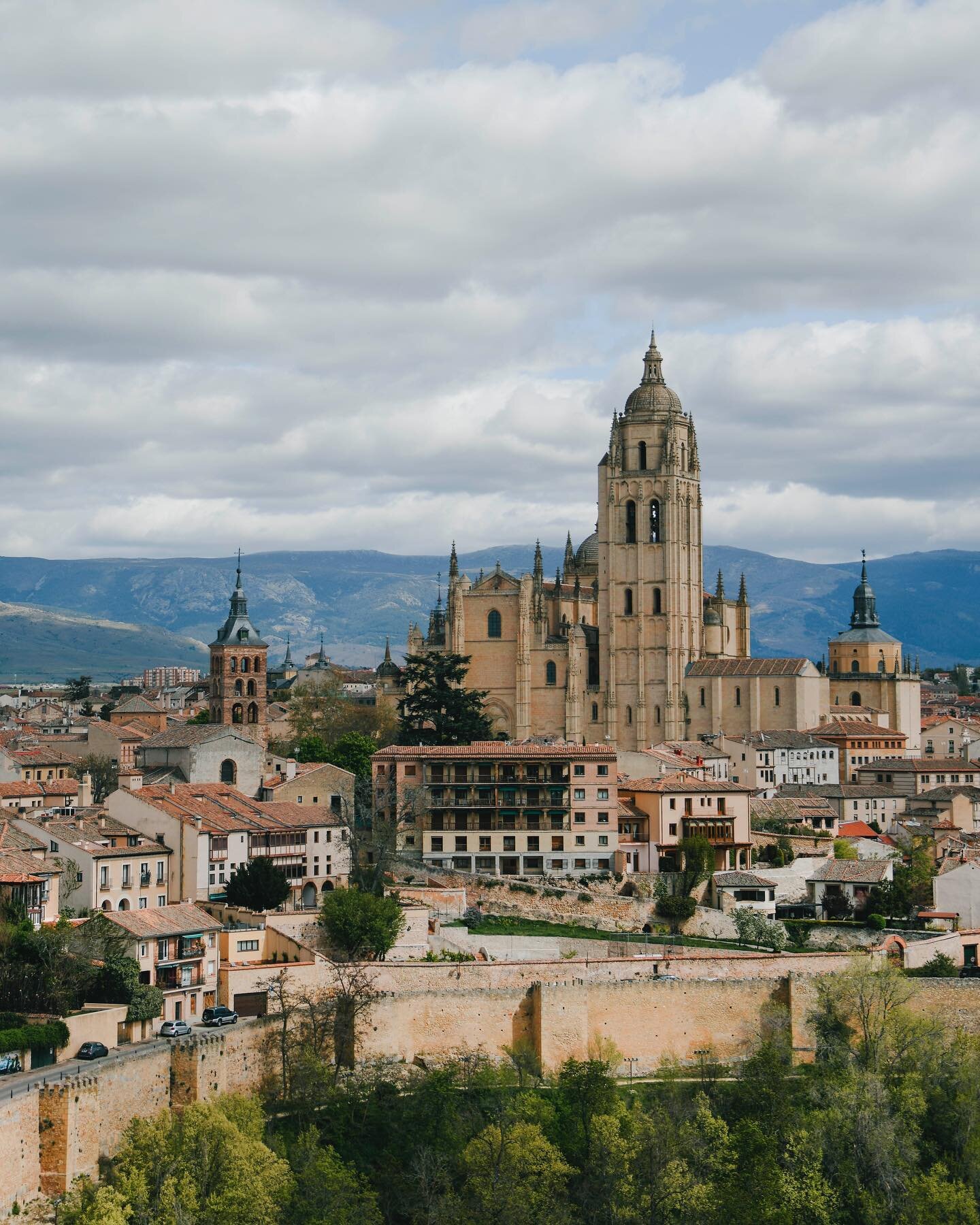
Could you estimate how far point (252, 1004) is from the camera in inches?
2057

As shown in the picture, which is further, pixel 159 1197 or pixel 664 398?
pixel 664 398

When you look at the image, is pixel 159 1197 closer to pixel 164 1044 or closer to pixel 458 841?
pixel 164 1044

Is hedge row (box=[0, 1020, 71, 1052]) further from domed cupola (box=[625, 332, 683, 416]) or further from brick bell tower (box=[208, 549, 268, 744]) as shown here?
domed cupola (box=[625, 332, 683, 416])

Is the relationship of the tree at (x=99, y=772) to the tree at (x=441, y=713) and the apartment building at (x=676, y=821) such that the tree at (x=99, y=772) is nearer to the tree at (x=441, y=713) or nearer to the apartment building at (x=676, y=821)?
the tree at (x=441, y=713)

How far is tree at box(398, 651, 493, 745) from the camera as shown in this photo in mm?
86875

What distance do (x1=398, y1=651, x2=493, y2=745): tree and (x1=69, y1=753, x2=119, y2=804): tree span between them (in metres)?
13.3

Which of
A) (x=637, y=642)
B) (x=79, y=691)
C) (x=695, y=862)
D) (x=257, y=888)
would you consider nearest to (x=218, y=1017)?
(x=257, y=888)

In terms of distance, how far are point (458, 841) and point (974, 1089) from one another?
2363 cm

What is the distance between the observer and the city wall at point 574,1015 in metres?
48.2

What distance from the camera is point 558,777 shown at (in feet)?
234

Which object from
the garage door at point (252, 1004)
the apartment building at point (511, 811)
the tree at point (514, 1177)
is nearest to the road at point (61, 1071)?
the garage door at point (252, 1004)

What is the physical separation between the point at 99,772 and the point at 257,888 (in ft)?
84.5

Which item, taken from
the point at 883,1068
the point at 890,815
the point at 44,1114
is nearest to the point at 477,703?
the point at 890,815

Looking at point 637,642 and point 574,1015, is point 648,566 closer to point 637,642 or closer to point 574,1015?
point 637,642
